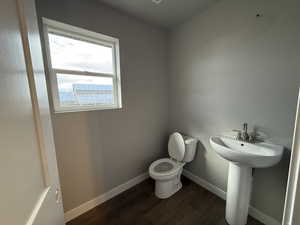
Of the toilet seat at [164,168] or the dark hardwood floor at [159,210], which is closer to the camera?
the dark hardwood floor at [159,210]

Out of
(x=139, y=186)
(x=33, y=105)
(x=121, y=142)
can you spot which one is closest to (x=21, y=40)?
(x=33, y=105)

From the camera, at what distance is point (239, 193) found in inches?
51.4

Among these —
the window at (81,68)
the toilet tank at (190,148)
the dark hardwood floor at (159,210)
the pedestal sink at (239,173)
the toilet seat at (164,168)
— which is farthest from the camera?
the toilet tank at (190,148)

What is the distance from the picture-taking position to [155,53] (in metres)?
2.02

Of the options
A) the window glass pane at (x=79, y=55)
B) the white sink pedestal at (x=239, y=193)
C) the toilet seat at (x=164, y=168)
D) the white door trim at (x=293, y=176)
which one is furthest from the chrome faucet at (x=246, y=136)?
the window glass pane at (x=79, y=55)

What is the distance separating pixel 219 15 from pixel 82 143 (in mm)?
2138

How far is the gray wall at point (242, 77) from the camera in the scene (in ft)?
3.87

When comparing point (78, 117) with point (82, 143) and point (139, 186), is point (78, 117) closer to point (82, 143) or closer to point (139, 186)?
point (82, 143)

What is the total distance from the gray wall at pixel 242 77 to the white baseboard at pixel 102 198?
35.3 inches

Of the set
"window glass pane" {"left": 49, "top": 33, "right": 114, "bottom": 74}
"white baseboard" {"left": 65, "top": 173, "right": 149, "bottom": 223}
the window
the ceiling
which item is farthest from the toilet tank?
the ceiling

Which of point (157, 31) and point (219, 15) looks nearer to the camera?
point (219, 15)

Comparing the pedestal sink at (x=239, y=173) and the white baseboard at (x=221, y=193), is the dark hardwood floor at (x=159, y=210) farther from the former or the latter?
the pedestal sink at (x=239, y=173)

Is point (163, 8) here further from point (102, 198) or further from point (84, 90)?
point (102, 198)

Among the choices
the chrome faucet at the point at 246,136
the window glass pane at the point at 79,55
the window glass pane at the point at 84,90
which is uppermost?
the window glass pane at the point at 79,55
